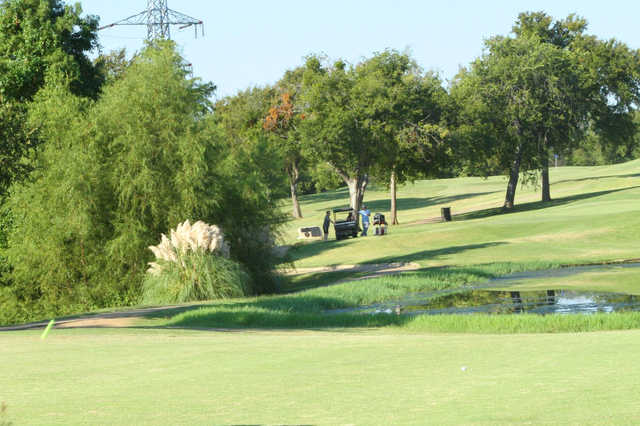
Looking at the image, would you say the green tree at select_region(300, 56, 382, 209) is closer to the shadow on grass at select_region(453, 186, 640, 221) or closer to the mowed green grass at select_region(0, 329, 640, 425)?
the shadow on grass at select_region(453, 186, 640, 221)

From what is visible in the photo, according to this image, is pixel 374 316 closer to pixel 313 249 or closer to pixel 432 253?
pixel 432 253

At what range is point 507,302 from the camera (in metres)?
20.5

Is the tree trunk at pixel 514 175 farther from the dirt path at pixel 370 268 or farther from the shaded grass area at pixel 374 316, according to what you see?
the shaded grass area at pixel 374 316

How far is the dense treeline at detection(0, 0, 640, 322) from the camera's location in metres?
27.4

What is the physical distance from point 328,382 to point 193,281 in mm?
17611

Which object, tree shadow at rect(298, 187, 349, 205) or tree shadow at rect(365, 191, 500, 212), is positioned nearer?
tree shadow at rect(365, 191, 500, 212)

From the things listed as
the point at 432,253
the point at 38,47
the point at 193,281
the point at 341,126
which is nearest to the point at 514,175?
the point at 341,126

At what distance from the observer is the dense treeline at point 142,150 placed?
27.4 metres

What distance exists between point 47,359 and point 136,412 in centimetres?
353

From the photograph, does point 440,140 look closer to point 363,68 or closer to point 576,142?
point 363,68

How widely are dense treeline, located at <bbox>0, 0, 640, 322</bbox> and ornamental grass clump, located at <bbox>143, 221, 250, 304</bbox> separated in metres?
0.73

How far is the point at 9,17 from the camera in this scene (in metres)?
37.4

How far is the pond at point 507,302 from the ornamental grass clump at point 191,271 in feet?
15.3

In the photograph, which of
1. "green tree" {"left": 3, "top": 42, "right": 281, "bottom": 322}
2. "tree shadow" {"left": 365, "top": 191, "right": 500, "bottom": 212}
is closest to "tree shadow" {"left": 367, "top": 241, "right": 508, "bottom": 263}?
"green tree" {"left": 3, "top": 42, "right": 281, "bottom": 322}
